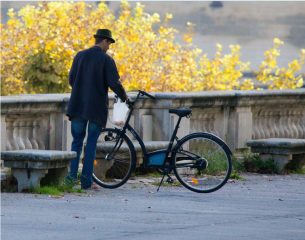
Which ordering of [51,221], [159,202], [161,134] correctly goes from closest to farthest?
1. [51,221]
2. [159,202]
3. [161,134]

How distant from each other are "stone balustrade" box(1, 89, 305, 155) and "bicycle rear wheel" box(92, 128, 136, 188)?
627mm

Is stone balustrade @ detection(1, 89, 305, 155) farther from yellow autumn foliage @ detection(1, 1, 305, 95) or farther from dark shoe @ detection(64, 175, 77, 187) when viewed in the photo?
yellow autumn foliage @ detection(1, 1, 305, 95)

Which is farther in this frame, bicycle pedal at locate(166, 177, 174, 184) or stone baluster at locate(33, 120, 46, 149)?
stone baluster at locate(33, 120, 46, 149)

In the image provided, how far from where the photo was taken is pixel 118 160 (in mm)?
13359

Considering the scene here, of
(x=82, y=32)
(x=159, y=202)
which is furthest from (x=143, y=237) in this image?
(x=82, y=32)

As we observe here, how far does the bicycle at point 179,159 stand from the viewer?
1301 cm

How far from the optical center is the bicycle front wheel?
13.0 meters

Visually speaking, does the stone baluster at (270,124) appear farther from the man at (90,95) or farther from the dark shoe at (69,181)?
the dark shoe at (69,181)

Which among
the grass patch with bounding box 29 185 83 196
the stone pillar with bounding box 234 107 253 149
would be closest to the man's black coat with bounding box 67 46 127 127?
the grass patch with bounding box 29 185 83 196

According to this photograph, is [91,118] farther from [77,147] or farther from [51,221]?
[51,221]

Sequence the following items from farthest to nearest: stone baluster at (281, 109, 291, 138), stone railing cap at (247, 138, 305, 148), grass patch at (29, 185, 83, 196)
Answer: stone baluster at (281, 109, 291, 138), stone railing cap at (247, 138, 305, 148), grass patch at (29, 185, 83, 196)

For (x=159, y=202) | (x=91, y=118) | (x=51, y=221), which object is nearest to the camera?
(x=51, y=221)

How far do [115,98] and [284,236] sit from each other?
4853 millimetres

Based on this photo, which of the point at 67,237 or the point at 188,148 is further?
the point at 188,148
